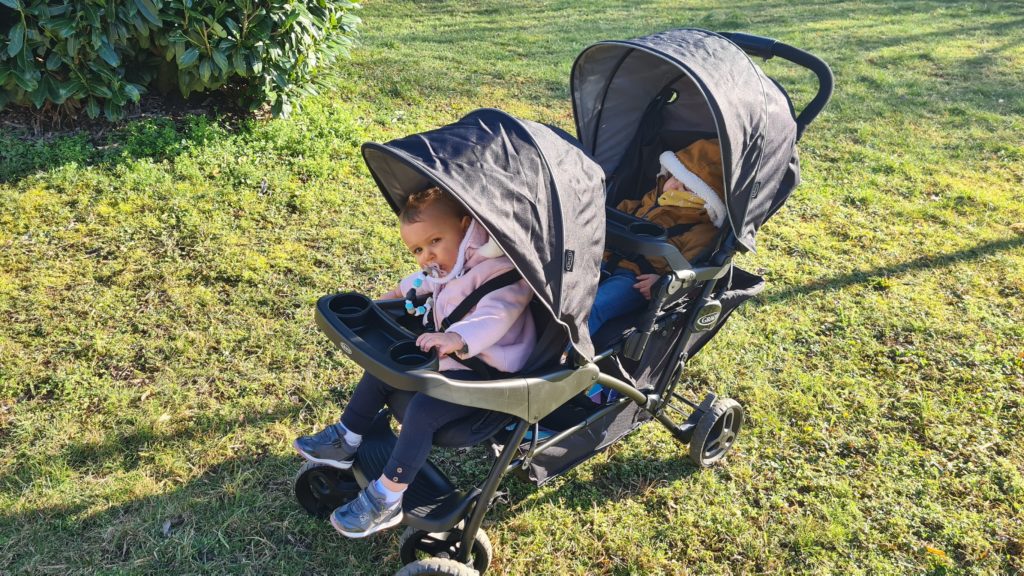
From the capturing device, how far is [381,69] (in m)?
8.05

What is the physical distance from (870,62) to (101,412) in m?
10.3

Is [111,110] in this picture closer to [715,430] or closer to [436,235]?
[436,235]

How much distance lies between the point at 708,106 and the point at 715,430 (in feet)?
5.30

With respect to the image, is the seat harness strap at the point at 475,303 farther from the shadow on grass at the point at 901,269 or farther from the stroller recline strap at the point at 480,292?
the shadow on grass at the point at 901,269

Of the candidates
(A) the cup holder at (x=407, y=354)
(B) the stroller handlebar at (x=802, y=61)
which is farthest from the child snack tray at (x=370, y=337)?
(B) the stroller handlebar at (x=802, y=61)

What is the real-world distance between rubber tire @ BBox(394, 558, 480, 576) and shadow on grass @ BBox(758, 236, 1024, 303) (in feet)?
10.5

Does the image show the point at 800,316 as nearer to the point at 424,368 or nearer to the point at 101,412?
the point at 424,368

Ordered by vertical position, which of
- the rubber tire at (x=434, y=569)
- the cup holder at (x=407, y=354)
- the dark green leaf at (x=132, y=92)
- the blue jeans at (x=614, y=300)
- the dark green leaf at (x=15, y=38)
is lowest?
the rubber tire at (x=434, y=569)

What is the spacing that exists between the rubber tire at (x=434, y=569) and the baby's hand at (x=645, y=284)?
137 centimetres

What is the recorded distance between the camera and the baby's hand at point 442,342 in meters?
2.47

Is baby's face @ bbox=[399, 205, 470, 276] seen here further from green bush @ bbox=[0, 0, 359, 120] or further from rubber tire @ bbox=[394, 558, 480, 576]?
green bush @ bbox=[0, 0, 359, 120]

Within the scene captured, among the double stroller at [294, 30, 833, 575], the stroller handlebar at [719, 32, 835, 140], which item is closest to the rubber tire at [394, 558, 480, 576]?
the double stroller at [294, 30, 833, 575]

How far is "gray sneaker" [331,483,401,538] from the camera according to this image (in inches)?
104

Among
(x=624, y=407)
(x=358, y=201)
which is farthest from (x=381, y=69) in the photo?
(x=624, y=407)
